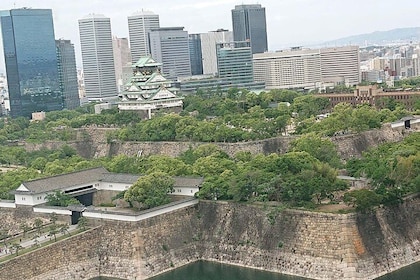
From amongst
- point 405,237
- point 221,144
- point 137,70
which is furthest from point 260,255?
point 137,70

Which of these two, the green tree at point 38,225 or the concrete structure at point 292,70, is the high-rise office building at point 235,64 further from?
the green tree at point 38,225

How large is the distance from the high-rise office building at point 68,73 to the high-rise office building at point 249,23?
3233 cm

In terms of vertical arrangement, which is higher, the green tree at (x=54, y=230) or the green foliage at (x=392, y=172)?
the green foliage at (x=392, y=172)

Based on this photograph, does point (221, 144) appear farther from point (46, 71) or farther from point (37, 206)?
point (46, 71)

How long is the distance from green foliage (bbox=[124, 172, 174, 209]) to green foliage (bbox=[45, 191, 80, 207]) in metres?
2.50

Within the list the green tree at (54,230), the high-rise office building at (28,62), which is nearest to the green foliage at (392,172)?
the green tree at (54,230)

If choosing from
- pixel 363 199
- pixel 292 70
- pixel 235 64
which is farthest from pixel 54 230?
pixel 292 70

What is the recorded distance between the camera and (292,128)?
45.6 meters

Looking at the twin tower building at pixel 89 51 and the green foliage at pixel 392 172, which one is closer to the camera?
the green foliage at pixel 392 172

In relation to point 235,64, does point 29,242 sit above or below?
below

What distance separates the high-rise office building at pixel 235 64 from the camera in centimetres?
8288

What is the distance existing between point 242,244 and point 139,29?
99.2 m

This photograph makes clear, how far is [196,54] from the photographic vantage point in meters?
122

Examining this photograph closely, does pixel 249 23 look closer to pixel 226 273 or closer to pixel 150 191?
pixel 150 191
